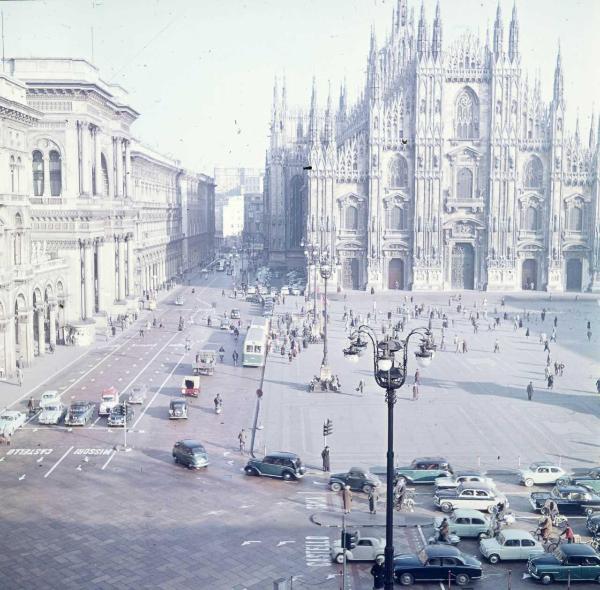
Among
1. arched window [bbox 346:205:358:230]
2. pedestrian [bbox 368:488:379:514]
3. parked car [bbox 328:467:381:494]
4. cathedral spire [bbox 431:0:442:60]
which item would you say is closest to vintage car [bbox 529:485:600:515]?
pedestrian [bbox 368:488:379:514]

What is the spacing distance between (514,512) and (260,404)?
18414mm

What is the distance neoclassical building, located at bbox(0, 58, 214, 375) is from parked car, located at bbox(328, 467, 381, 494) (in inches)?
1046

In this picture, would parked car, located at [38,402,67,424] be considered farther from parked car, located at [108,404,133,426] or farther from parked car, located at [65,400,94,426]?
parked car, located at [108,404,133,426]

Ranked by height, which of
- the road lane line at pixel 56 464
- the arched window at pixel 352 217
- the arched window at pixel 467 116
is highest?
the arched window at pixel 467 116

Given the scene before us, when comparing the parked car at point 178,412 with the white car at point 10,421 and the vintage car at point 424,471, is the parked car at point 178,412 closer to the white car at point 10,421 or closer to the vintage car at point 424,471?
the white car at point 10,421

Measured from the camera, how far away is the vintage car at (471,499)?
3014 centimetres

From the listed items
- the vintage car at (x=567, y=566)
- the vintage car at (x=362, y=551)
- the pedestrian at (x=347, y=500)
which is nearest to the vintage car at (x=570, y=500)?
the vintage car at (x=567, y=566)

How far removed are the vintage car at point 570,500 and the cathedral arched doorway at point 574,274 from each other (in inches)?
2718

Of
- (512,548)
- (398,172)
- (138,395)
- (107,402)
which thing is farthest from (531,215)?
(512,548)

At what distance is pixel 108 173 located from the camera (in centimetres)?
7625

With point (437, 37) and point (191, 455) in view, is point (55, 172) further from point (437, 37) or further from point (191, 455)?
point (437, 37)

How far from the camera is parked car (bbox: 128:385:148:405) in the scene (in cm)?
4581

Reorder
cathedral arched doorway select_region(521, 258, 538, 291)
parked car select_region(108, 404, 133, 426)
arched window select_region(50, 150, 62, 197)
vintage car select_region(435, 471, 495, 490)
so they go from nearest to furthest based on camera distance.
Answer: vintage car select_region(435, 471, 495, 490)
parked car select_region(108, 404, 133, 426)
arched window select_region(50, 150, 62, 197)
cathedral arched doorway select_region(521, 258, 538, 291)

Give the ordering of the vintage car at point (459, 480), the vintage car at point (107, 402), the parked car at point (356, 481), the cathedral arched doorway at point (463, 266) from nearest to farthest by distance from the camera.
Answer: the vintage car at point (459, 480)
the parked car at point (356, 481)
the vintage car at point (107, 402)
the cathedral arched doorway at point (463, 266)
